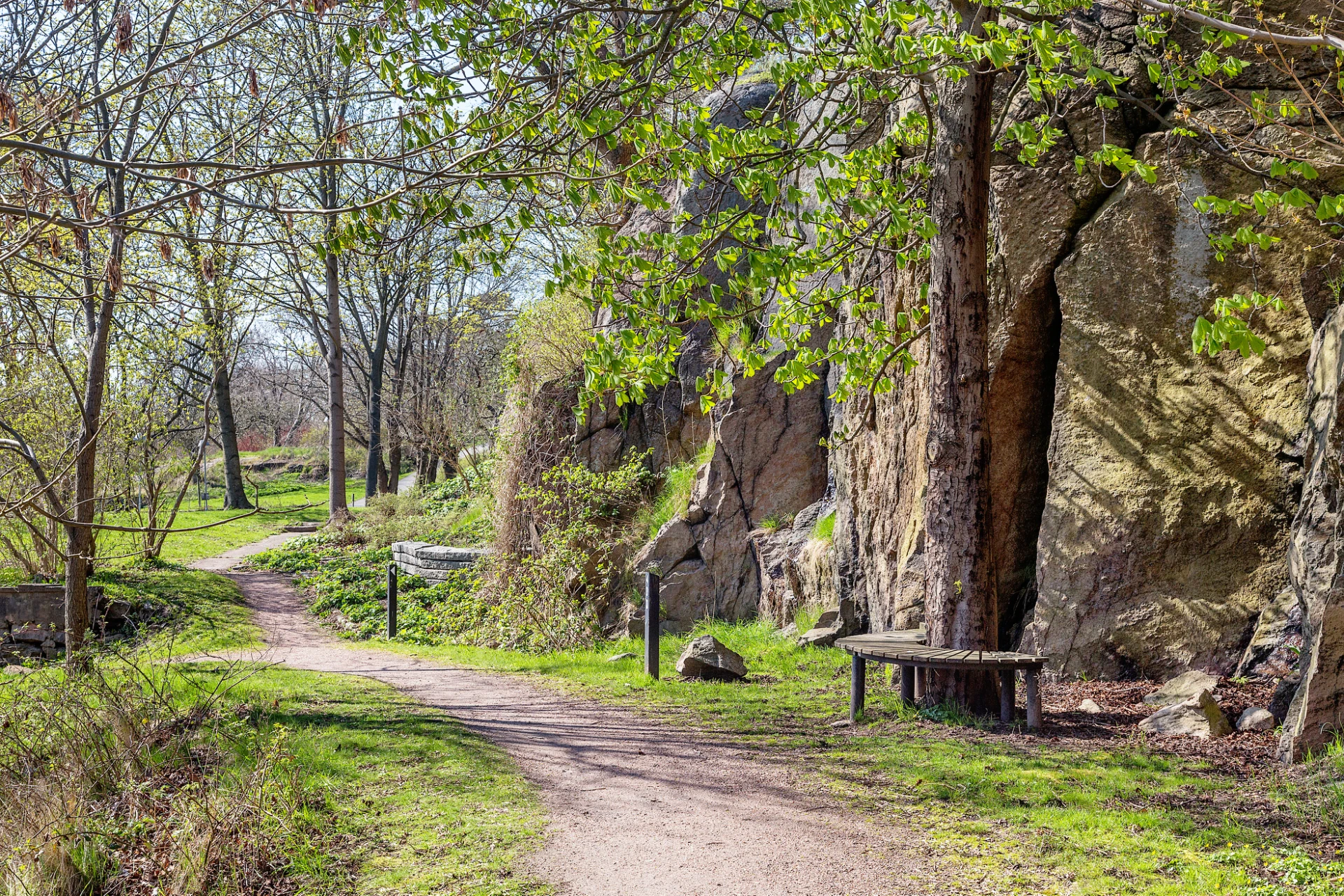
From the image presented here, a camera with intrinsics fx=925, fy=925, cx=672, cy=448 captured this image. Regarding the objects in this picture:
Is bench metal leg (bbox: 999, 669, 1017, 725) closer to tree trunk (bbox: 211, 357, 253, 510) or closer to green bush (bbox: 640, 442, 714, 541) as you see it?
green bush (bbox: 640, 442, 714, 541)

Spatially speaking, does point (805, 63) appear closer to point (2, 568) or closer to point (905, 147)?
point (905, 147)

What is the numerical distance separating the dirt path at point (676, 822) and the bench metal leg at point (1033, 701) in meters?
1.92

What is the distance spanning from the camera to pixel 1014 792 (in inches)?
208

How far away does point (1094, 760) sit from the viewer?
228 inches

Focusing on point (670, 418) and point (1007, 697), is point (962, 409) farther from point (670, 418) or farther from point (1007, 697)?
point (670, 418)

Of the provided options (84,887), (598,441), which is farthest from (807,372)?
(598,441)

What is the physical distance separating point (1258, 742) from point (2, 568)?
56.4ft

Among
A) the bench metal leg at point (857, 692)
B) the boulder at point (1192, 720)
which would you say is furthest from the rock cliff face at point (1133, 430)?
the bench metal leg at point (857, 692)

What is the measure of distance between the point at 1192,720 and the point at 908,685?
2.04 metres

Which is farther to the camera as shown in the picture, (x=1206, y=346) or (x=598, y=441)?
(x=598, y=441)

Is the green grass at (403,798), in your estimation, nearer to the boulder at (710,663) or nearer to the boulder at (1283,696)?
the boulder at (710,663)

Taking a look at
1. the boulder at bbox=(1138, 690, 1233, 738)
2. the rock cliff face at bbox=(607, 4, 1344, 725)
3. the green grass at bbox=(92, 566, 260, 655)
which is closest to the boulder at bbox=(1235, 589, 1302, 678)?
the rock cliff face at bbox=(607, 4, 1344, 725)

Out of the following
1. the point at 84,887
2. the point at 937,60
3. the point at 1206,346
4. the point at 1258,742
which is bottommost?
the point at 84,887

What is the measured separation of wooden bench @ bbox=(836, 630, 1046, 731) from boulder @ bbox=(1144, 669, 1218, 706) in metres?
0.96
